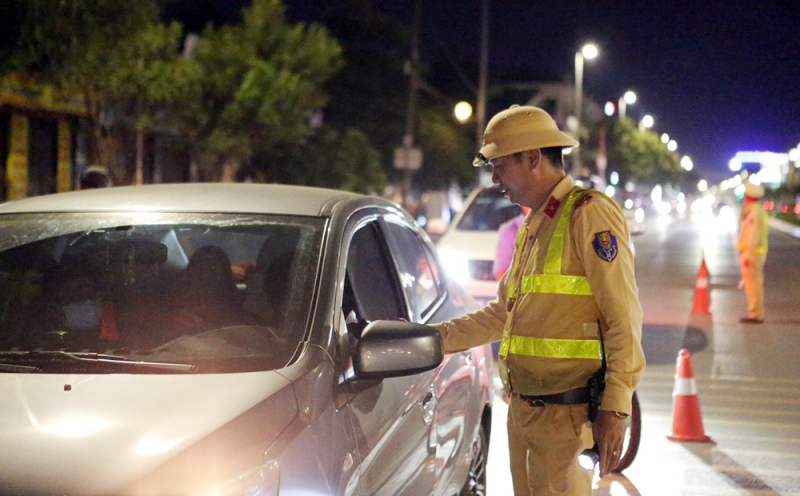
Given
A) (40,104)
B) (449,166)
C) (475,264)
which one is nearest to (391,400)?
(475,264)

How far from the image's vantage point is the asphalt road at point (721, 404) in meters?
6.66

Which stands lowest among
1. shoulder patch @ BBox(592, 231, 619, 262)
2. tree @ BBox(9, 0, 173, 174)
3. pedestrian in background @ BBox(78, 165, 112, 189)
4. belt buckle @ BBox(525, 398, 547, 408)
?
belt buckle @ BBox(525, 398, 547, 408)

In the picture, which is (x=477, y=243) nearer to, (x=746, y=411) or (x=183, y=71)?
(x=746, y=411)

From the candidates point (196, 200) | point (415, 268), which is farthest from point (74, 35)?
point (196, 200)

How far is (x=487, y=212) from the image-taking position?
14.6 meters

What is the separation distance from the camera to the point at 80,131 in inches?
1123

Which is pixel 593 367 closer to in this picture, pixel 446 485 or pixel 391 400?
pixel 391 400

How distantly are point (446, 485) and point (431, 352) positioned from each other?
112 cm

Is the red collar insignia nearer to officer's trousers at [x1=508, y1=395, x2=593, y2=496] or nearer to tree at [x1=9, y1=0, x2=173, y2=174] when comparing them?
officer's trousers at [x1=508, y1=395, x2=593, y2=496]

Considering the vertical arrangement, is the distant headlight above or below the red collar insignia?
below

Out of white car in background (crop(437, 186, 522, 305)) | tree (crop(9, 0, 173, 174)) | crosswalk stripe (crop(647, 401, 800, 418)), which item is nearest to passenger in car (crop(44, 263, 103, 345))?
crosswalk stripe (crop(647, 401, 800, 418))

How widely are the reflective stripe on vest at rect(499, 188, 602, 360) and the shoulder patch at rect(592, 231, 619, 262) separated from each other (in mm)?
116

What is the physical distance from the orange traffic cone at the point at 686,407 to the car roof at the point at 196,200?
12.2ft

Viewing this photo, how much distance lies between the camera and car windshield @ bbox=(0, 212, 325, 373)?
3.58m
